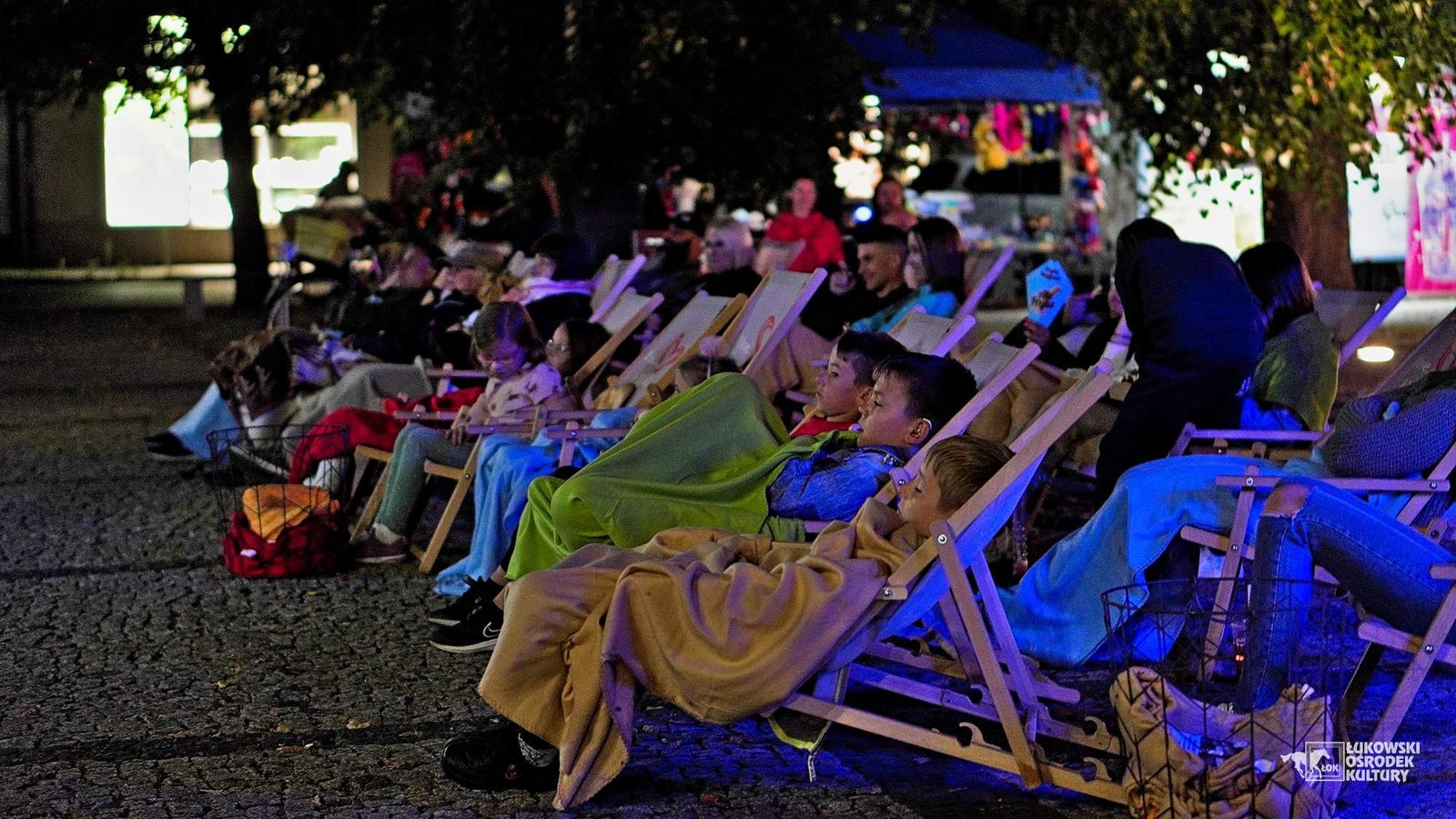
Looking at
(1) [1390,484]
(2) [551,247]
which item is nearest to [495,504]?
(1) [1390,484]

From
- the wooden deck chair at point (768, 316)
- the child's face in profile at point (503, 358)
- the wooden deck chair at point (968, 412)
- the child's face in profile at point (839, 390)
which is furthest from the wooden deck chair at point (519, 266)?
the wooden deck chair at point (968, 412)

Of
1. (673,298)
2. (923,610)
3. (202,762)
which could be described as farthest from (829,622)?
(673,298)

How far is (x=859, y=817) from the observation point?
161 inches

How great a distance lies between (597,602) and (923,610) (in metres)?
0.73

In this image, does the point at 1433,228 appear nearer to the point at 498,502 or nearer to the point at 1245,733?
the point at 498,502

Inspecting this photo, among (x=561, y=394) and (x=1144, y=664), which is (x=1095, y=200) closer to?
(x=561, y=394)

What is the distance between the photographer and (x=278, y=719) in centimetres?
487

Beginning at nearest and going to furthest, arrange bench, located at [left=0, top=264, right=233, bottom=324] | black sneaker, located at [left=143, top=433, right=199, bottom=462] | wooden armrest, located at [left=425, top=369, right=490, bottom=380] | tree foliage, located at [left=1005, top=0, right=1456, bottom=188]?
1. wooden armrest, located at [left=425, top=369, right=490, bottom=380]
2. tree foliage, located at [left=1005, top=0, right=1456, bottom=188]
3. black sneaker, located at [left=143, top=433, right=199, bottom=462]
4. bench, located at [left=0, top=264, right=233, bottom=324]

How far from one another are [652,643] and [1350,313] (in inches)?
155

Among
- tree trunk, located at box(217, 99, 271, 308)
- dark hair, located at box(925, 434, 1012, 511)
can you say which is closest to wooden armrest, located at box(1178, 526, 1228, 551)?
dark hair, located at box(925, 434, 1012, 511)

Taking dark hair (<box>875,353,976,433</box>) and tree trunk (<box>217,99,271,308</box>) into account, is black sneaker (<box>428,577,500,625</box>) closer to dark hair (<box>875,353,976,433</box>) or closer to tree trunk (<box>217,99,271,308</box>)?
dark hair (<box>875,353,976,433</box>)

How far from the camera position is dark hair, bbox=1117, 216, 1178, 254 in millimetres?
5816

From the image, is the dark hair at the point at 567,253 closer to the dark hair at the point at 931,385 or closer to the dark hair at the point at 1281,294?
the dark hair at the point at 1281,294

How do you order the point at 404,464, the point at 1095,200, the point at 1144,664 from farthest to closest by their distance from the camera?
the point at 1095,200 < the point at 404,464 < the point at 1144,664
